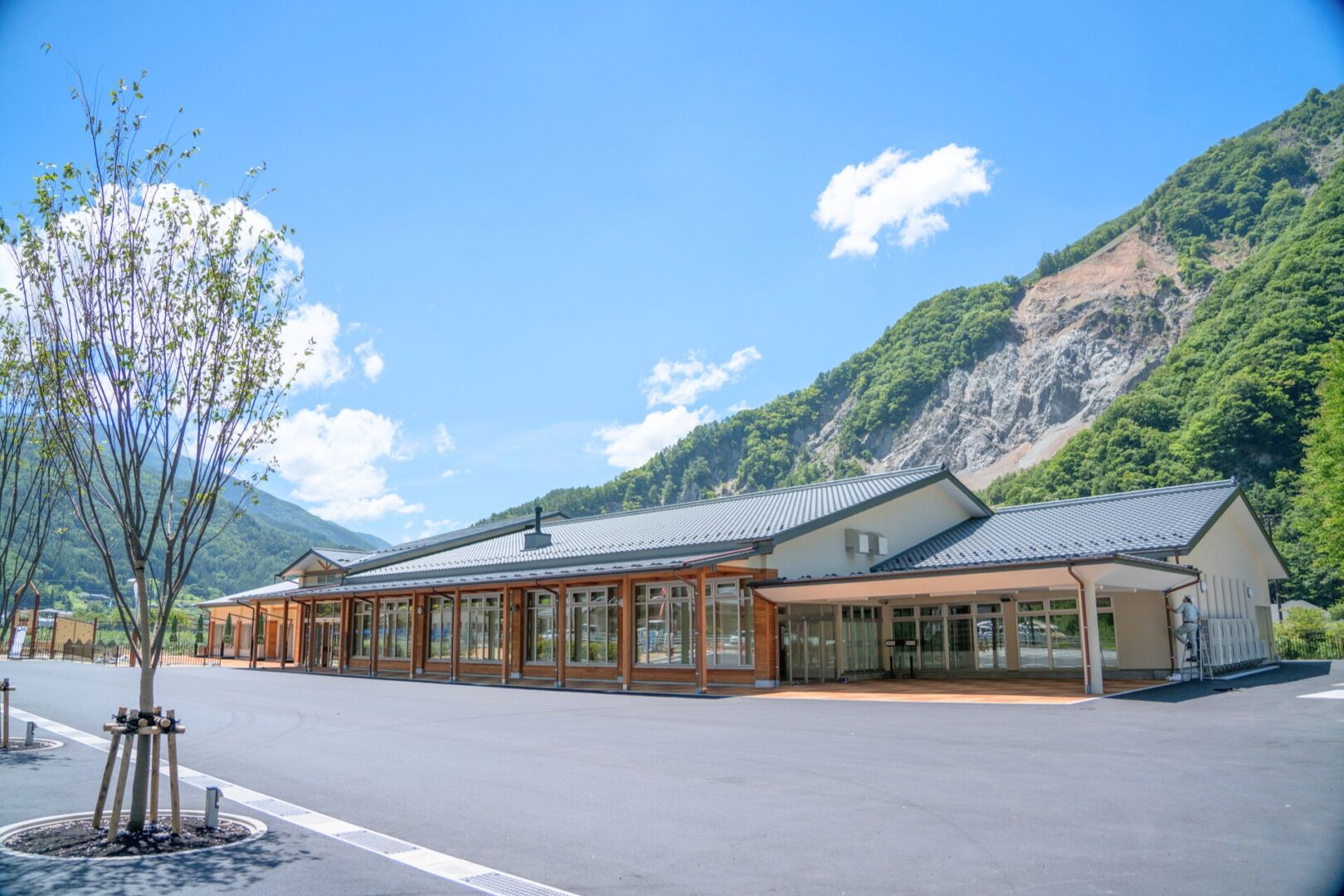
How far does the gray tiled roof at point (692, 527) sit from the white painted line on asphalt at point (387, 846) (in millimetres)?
13985

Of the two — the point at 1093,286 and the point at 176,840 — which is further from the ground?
the point at 1093,286

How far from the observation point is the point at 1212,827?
6.50 m

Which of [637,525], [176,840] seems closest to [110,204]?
[176,840]

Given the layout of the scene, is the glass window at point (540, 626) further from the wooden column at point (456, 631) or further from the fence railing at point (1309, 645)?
the fence railing at point (1309, 645)

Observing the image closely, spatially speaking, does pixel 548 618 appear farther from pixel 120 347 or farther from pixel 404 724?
pixel 120 347

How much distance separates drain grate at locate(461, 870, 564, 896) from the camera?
531cm

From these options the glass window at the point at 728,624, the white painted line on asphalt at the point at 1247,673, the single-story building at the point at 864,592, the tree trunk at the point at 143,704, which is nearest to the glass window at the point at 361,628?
the single-story building at the point at 864,592

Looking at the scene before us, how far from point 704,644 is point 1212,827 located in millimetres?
14282

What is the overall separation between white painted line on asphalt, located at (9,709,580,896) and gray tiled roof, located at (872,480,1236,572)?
1599 cm

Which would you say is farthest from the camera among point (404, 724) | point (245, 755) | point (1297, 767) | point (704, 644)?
point (704, 644)

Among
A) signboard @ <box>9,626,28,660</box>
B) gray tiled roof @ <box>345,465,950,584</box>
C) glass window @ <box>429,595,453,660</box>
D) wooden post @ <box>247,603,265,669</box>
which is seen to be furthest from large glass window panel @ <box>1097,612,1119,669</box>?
signboard @ <box>9,626,28,660</box>

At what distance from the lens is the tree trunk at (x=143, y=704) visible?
21.9 ft

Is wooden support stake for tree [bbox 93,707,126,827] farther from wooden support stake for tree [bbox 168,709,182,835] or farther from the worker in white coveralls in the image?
the worker in white coveralls

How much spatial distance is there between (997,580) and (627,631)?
8934 millimetres
